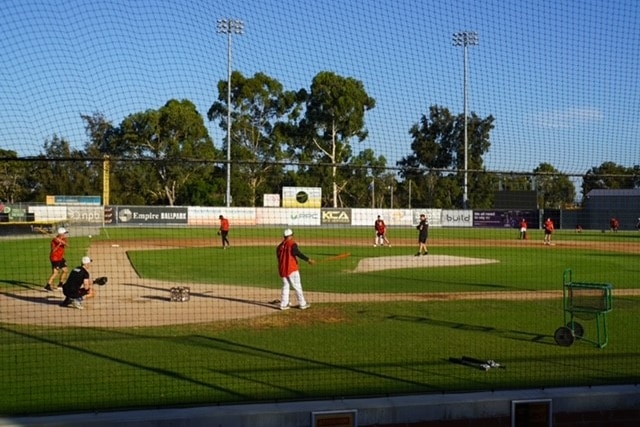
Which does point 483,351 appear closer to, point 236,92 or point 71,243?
point 236,92

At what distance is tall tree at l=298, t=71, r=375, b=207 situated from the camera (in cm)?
1050

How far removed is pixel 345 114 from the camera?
1144 centimetres

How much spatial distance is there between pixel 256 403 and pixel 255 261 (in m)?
20.6

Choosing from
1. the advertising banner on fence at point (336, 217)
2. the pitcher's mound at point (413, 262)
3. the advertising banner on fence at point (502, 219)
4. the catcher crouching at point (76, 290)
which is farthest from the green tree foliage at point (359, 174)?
the advertising banner on fence at point (502, 219)

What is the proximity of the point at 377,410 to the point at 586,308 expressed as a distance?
5.99m

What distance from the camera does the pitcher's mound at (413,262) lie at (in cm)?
2370

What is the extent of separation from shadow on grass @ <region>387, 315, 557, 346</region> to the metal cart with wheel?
265mm

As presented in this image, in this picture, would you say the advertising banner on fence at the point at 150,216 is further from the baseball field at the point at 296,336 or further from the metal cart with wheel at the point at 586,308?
the metal cart with wheel at the point at 586,308

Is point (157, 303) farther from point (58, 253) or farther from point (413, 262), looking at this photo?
point (413, 262)

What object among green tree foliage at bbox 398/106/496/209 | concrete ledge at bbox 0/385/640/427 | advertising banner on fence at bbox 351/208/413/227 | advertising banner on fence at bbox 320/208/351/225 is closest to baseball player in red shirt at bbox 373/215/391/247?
advertising banner on fence at bbox 320/208/351/225

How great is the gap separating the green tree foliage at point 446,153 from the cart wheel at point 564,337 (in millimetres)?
2716

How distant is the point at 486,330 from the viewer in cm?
1158

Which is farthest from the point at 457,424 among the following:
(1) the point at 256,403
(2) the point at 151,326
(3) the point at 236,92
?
(3) the point at 236,92

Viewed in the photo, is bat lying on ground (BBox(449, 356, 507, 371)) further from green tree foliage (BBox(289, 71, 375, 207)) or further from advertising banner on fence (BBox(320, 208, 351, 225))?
advertising banner on fence (BBox(320, 208, 351, 225))
